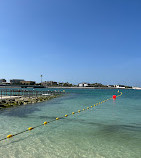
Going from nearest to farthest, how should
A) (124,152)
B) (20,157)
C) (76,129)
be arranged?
(20,157) < (124,152) < (76,129)

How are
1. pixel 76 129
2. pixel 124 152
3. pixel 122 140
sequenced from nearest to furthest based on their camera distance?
pixel 124 152, pixel 122 140, pixel 76 129

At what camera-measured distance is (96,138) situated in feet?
34.1

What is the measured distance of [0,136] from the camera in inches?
419

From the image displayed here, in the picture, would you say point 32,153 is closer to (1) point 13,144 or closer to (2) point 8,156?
(2) point 8,156

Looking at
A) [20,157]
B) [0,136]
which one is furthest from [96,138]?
[0,136]

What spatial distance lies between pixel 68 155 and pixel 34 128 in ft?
19.3

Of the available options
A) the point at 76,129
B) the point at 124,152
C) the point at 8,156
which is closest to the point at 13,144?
the point at 8,156

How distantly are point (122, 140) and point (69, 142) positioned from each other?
3591mm

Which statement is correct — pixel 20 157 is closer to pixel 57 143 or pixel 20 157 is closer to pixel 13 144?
pixel 13 144

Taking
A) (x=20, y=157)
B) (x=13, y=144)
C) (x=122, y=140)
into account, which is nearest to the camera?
(x=20, y=157)

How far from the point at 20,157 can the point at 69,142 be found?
3217 millimetres

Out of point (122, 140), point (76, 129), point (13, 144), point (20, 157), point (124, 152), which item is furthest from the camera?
point (76, 129)

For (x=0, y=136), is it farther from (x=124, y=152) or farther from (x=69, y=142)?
(x=124, y=152)

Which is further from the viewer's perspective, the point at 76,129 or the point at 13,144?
the point at 76,129
